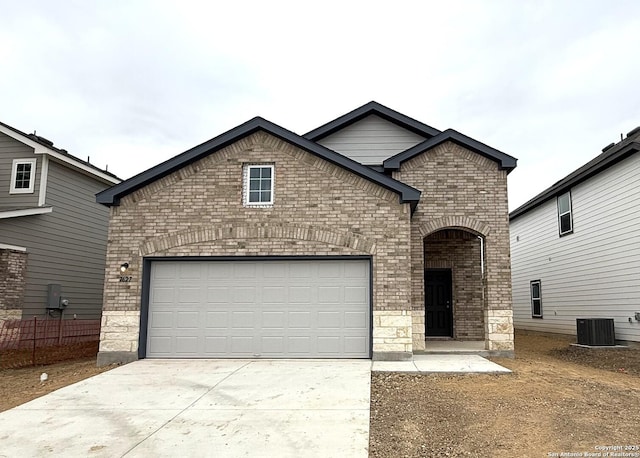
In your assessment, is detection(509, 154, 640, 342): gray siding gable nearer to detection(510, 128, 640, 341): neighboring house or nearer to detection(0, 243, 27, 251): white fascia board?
detection(510, 128, 640, 341): neighboring house

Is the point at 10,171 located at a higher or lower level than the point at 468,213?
higher

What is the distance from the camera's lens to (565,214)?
18156 millimetres

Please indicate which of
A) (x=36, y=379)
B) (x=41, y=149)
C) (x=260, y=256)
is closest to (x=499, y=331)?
(x=260, y=256)

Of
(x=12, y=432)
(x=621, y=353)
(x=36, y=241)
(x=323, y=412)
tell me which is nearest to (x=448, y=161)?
(x=621, y=353)

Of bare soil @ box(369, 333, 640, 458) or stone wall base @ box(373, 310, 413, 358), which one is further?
stone wall base @ box(373, 310, 413, 358)

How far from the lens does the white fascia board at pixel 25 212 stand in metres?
14.4

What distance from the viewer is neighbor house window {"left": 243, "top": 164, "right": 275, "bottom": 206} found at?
1164 cm

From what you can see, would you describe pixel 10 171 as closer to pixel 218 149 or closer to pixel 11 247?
pixel 11 247

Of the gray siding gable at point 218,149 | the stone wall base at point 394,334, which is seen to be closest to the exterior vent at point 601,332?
the stone wall base at point 394,334

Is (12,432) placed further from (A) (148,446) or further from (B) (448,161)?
(B) (448,161)

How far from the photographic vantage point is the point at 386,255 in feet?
36.5

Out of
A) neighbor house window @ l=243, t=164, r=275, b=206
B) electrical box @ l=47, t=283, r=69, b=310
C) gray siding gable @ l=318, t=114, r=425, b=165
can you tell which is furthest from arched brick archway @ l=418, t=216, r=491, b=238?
electrical box @ l=47, t=283, r=69, b=310

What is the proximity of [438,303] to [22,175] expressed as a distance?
13.4 metres

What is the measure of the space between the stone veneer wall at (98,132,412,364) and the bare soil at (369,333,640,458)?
8.52ft
